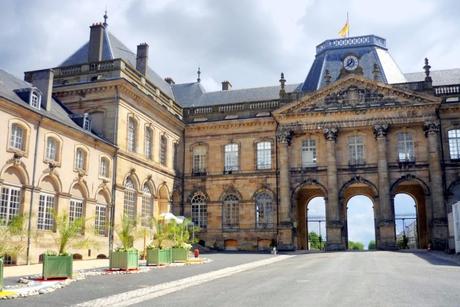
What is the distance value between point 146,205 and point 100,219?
16.6 ft

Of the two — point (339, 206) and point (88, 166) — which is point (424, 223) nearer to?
point (339, 206)

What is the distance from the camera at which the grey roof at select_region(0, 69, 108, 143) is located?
2190cm

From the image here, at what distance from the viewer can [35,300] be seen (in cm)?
1014

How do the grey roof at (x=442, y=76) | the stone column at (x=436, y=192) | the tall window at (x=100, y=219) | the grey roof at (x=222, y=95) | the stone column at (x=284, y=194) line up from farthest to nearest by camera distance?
the grey roof at (x=222, y=95)
the grey roof at (x=442, y=76)
the stone column at (x=284, y=194)
the stone column at (x=436, y=192)
the tall window at (x=100, y=219)

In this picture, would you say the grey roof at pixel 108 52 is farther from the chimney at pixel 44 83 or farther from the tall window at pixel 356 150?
the tall window at pixel 356 150

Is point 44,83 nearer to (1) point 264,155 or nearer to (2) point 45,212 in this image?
(2) point 45,212

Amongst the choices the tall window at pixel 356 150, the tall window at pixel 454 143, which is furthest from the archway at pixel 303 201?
the tall window at pixel 454 143

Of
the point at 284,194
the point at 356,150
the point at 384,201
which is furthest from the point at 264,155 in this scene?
the point at 384,201

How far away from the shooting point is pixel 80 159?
1023 inches

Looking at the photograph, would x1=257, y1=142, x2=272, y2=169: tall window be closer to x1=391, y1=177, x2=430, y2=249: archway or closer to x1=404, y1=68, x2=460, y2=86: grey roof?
x1=391, y1=177, x2=430, y2=249: archway

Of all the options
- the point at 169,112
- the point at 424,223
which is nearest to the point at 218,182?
the point at 169,112

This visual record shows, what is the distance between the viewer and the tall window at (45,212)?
2286cm

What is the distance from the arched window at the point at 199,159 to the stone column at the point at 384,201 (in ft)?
42.3

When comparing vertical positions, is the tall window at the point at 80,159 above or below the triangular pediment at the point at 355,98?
below
